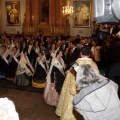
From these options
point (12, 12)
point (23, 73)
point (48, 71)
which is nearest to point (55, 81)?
point (48, 71)

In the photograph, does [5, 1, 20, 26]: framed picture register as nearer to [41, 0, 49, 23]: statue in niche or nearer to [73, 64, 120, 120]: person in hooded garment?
[41, 0, 49, 23]: statue in niche

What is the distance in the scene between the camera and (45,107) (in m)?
6.15

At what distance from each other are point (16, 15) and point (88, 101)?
1650cm

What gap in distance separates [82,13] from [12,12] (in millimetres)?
5799

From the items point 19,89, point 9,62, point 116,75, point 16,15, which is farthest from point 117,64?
point 16,15

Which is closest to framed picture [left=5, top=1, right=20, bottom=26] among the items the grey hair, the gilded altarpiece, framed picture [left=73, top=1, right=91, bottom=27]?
the gilded altarpiece

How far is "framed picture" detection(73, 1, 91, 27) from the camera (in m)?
16.5

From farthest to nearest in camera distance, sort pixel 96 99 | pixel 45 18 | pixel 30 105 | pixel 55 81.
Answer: pixel 45 18 < pixel 30 105 < pixel 55 81 < pixel 96 99

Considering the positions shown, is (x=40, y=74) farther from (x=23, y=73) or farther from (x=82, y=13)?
(x=82, y=13)

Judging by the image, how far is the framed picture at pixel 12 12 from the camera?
18062 mm

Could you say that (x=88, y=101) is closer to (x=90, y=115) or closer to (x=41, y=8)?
(x=90, y=115)

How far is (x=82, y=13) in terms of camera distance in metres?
16.7

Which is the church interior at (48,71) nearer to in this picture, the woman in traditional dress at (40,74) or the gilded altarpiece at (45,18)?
the woman in traditional dress at (40,74)

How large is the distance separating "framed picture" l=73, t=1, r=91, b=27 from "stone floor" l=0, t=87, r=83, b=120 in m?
10.5
